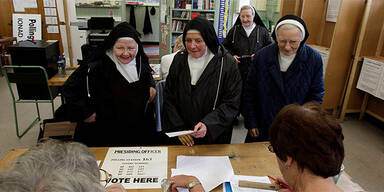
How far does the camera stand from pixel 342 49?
404cm

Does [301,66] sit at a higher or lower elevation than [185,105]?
higher

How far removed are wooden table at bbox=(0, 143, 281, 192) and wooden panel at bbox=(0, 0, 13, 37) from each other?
700cm

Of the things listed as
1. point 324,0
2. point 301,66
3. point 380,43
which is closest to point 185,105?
point 301,66

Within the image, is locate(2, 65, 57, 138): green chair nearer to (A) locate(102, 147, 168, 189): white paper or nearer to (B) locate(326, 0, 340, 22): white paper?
(A) locate(102, 147, 168, 189): white paper

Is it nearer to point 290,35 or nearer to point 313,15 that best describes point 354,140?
point 313,15

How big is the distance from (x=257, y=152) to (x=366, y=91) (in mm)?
3252

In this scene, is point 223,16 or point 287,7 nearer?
point 287,7

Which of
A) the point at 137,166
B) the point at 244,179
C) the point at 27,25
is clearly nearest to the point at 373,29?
the point at 244,179

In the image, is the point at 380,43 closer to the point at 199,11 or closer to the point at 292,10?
the point at 292,10

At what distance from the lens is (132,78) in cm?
212

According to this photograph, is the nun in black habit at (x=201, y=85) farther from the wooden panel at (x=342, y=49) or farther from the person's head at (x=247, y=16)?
the wooden panel at (x=342, y=49)

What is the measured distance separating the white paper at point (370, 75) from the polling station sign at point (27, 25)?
723cm

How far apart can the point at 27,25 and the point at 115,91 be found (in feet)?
20.5

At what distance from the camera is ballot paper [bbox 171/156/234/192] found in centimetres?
131
